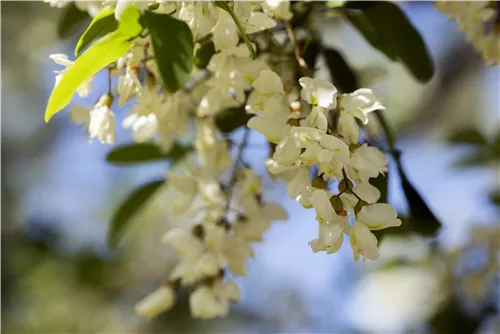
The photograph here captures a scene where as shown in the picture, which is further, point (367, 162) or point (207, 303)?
point (207, 303)

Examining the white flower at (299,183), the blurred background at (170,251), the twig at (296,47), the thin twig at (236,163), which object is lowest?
the blurred background at (170,251)

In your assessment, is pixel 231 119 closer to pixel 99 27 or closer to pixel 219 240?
pixel 219 240

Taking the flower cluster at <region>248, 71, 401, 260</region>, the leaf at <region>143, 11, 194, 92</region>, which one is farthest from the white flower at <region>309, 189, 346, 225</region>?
the leaf at <region>143, 11, 194, 92</region>

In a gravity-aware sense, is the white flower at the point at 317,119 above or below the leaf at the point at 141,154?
above

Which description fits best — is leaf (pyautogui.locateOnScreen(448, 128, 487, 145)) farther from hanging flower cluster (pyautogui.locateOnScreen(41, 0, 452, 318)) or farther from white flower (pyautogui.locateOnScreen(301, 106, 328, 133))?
white flower (pyautogui.locateOnScreen(301, 106, 328, 133))

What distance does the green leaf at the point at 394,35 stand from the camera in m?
0.78

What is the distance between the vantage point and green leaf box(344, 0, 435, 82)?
78cm

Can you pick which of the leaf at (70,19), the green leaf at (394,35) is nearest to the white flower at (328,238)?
the green leaf at (394,35)

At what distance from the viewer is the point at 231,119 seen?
79 cm

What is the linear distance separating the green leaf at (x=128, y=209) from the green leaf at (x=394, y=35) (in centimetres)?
38

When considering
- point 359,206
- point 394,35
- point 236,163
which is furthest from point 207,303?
point 394,35

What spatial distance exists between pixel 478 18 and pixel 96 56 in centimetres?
51

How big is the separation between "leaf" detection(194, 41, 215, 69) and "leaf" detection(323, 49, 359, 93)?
0.74 ft

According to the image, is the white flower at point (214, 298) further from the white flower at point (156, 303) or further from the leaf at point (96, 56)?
the leaf at point (96, 56)
